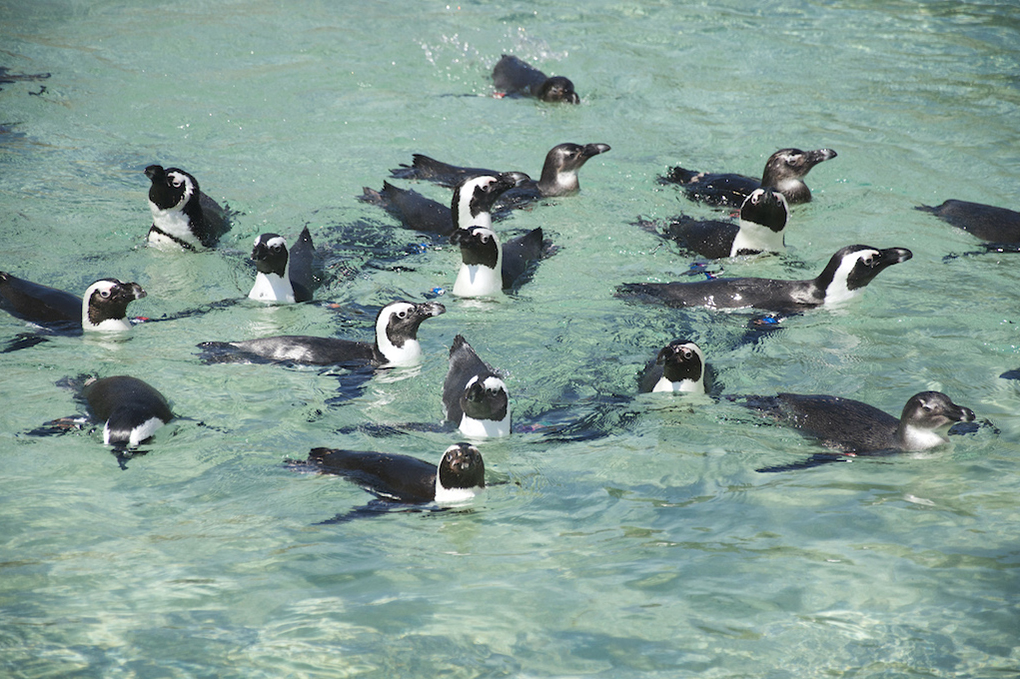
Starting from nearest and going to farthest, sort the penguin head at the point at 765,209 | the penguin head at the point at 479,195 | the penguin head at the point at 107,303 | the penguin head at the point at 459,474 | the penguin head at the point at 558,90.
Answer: the penguin head at the point at 459,474
the penguin head at the point at 107,303
the penguin head at the point at 765,209
the penguin head at the point at 479,195
the penguin head at the point at 558,90

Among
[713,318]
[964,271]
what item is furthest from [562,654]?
[964,271]

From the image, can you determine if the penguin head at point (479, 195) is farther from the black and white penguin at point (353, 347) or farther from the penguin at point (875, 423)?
the penguin at point (875, 423)

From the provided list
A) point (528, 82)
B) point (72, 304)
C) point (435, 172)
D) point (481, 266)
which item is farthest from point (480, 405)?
point (528, 82)

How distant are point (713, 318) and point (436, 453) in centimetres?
253

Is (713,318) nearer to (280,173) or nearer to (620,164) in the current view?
(620,164)

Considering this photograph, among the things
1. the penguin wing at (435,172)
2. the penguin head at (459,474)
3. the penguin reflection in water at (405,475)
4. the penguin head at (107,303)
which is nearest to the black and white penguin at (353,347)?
the penguin head at (107,303)

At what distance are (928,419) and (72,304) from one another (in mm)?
5402

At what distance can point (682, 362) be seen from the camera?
5.99 meters

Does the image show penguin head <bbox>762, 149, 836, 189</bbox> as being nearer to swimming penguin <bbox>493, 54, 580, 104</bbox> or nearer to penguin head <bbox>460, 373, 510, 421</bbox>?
swimming penguin <bbox>493, 54, 580, 104</bbox>

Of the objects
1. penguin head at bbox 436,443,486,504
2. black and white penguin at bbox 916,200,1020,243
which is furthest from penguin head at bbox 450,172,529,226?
penguin head at bbox 436,443,486,504

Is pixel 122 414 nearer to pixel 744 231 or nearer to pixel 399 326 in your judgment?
pixel 399 326

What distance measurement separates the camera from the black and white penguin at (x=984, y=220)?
867 centimetres

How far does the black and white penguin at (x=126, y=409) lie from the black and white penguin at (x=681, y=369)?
2.71 metres

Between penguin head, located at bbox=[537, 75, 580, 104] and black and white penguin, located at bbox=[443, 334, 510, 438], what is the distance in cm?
683
